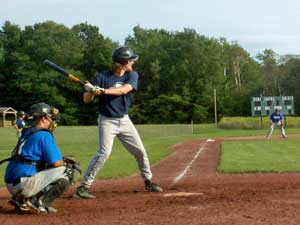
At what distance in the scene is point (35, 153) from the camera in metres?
5.82

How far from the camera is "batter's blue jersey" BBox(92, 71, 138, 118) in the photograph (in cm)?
725

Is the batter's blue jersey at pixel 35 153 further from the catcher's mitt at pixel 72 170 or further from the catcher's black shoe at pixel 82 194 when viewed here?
the catcher's black shoe at pixel 82 194

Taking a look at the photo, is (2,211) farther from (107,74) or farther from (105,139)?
(107,74)

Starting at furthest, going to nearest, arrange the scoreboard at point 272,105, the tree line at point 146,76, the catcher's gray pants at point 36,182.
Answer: the tree line at point 146,76
the scoreboard at point 272,105
the catcher's gray pants at point 36,182

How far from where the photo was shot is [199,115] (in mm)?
74750

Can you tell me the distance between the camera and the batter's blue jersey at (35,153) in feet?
19.0

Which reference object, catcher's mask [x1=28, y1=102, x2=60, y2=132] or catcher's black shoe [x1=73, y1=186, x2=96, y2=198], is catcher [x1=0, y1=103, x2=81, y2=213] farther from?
catcher's black shoe [x1=73, y1=186, x2=96, y2=198]

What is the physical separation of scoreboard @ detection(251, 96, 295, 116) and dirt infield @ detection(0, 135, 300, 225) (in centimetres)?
3376

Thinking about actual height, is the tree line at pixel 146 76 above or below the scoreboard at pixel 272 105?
above

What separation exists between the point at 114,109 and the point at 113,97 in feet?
0.57

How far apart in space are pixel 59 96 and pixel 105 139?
216 feet

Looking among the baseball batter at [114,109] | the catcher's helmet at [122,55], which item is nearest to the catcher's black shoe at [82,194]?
the baseball batter at [114,109]

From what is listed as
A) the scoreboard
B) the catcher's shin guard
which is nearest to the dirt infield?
the catcher's shin guard

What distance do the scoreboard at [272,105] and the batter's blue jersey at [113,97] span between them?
35567 mm
